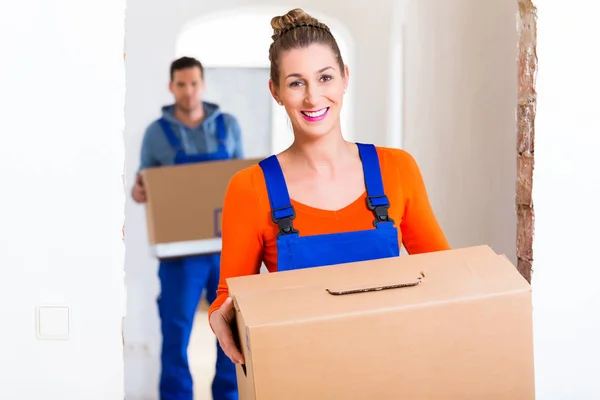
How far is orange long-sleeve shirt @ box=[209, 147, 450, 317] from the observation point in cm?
142

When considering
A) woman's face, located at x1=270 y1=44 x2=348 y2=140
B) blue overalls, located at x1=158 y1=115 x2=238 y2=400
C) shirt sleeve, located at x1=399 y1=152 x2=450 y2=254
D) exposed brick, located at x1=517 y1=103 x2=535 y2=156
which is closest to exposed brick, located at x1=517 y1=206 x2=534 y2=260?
exposed brick, located at x1=517 y1=103 x2=535 y2=156

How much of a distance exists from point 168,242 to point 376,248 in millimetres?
702

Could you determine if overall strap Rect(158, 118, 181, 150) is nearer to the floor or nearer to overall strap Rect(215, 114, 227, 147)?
overall strap Rect(215, 114, 227, 147)

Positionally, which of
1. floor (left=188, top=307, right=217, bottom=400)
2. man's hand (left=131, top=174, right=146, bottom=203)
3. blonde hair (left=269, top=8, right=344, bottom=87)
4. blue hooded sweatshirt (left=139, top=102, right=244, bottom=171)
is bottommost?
floor (left=188, top=307, right=217, bottom=400)

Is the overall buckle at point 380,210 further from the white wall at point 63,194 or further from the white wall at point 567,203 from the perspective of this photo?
the white wall at point 63,194

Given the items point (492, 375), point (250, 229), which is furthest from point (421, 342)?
point (250, 229)

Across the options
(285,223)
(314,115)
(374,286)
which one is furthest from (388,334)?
(314,115)

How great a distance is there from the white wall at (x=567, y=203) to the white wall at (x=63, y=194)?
1.02 metres

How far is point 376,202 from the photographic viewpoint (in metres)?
1.43

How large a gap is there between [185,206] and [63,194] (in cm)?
34

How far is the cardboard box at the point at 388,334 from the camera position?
0.99m

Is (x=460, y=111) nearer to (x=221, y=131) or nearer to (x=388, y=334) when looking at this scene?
(x=221, y=131)

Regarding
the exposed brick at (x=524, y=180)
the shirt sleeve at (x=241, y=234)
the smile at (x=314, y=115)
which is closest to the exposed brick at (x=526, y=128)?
the exposed brick at (x=524, y=180)

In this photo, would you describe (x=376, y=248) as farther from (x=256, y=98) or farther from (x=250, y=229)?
(x=256, y=98)
